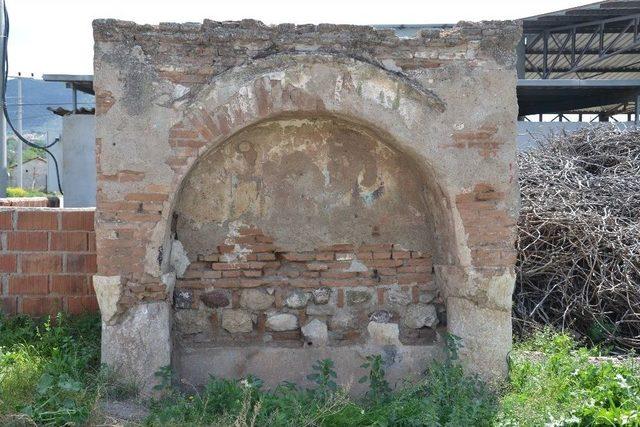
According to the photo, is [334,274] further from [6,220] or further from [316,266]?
[6,220]

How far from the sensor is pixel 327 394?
16.2 feet

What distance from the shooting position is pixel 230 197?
5578 mm

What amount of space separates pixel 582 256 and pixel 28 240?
4991mm

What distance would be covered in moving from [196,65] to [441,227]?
222 centimetres

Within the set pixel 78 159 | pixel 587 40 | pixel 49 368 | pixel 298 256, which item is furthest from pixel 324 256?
pixel 587 40

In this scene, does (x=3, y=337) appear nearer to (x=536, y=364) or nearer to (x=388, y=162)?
(x=388, y=162)

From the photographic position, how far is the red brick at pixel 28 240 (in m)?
5.91

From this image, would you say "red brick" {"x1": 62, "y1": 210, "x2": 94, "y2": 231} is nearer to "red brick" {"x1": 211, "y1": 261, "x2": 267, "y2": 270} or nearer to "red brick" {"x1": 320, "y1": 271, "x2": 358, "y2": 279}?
"red brick" {"x1": 211, "y1": 261, "x2": 267, "y2": 270}

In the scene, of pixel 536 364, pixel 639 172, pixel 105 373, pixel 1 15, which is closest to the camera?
pixel 105 373

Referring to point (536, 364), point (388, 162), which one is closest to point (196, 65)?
point (388, 162)

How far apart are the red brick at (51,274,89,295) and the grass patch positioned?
1.23 ft

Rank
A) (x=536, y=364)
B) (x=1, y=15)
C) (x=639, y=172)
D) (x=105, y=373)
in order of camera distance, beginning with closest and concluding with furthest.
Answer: (x=105, y=373), (x=536, y=364), (x=639, y=172), (x=1, y=15)

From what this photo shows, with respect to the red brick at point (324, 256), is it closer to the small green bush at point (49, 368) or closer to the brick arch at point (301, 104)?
the brick arch at point (301, 104)

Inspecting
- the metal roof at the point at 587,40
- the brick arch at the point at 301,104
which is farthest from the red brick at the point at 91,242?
the metal roof at the point at 587,40
